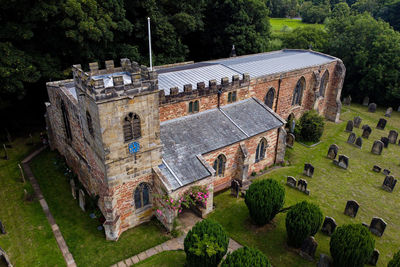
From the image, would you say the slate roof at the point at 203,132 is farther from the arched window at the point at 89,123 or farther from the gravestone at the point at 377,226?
the gravestone at the point at 377,226

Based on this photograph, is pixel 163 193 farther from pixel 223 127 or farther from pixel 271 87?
pixel 271 87

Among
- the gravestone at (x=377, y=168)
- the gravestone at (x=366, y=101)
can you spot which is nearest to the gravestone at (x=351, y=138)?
the gravestone at (x=377, y=168)

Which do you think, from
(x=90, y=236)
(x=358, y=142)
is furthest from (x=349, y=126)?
(x=90, y=236)

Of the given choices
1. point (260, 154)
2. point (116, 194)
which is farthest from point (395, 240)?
point (116, 194)

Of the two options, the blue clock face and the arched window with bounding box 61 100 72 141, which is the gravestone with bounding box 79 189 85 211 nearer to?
the arched window with bounding box 61 100 72 141

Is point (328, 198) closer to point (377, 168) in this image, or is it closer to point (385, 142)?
point (377, 168)
